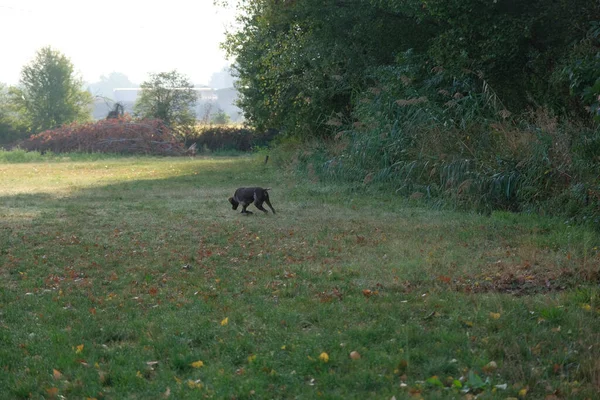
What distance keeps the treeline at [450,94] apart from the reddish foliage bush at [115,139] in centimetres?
1461

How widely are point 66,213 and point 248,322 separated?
8.17 m

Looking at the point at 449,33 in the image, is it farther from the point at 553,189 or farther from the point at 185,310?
the point at 185,310

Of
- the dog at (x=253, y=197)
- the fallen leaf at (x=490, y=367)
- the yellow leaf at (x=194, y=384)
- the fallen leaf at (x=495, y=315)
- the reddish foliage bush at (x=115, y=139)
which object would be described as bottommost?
the yellow leaf at (x=194, y=384)

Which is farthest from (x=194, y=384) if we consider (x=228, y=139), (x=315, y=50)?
(x=228, y=139)

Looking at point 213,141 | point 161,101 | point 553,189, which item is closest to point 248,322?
point 553,189

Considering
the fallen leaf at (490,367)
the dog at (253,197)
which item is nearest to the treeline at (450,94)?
the dog at (253,197)

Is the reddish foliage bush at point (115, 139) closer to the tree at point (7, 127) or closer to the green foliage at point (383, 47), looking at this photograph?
the tree at point (7, 127)

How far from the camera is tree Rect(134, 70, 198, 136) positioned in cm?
4597

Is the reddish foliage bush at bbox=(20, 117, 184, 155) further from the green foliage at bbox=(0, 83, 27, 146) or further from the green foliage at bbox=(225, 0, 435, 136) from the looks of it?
the green foliage at bbox=(225, 0, 435, 136)

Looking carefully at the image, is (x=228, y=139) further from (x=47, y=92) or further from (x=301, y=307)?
(x=301, y=307)

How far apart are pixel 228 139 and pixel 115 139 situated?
236 inches

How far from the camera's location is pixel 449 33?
55.2 ft

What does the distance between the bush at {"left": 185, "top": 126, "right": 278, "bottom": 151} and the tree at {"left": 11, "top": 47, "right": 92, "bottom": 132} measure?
1705 cm

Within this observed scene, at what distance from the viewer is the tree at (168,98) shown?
45969 mm
